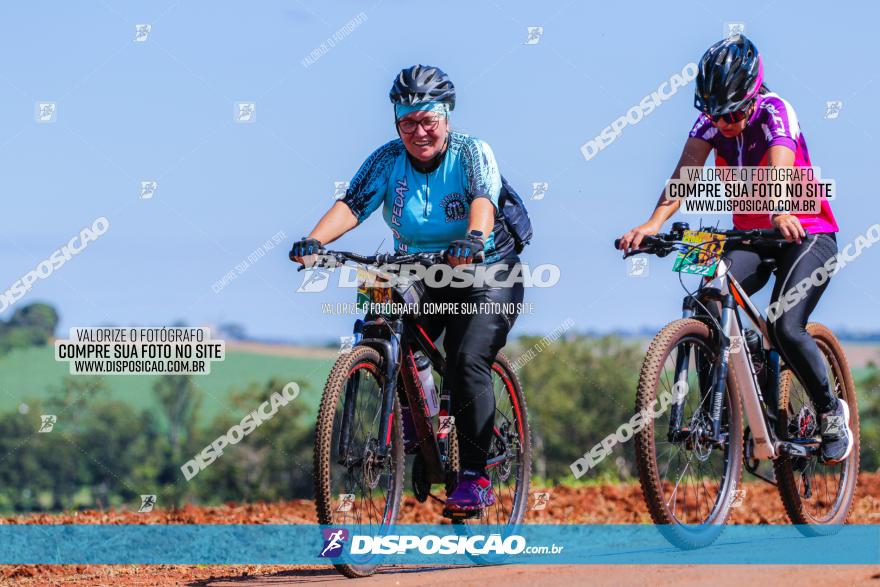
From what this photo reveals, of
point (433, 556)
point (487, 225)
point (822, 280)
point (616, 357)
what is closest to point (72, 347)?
point (433, 556)

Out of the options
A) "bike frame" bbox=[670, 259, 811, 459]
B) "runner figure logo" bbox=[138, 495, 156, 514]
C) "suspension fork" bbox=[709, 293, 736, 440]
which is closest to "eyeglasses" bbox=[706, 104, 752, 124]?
"bike frame" bbox=[670, 259, 811, 459]

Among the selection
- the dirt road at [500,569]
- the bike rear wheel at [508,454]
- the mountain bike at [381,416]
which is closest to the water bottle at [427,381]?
the mountain bike at [381,416]

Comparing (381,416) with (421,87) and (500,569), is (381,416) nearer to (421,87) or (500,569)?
(500,569)

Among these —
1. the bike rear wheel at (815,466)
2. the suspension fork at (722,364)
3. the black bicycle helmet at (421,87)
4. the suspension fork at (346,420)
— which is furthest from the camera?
the bike rear wheel at (815,466)

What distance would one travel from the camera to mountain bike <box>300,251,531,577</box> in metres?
6.46

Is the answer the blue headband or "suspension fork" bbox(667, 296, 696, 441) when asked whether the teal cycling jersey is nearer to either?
the blue headband

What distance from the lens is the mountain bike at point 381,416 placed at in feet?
21.2

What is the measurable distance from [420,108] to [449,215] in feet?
1.91

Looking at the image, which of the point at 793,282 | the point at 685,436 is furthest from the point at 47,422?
the point at 793,282

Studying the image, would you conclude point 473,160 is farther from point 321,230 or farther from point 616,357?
point 616,357

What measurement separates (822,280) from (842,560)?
1656 mm

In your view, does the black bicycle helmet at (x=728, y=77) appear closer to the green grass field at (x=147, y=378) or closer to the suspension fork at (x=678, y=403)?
the suspension fork at (x=678, y=403)

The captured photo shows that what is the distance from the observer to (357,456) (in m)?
6.66

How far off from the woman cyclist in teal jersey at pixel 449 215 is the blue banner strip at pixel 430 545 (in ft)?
1.44
